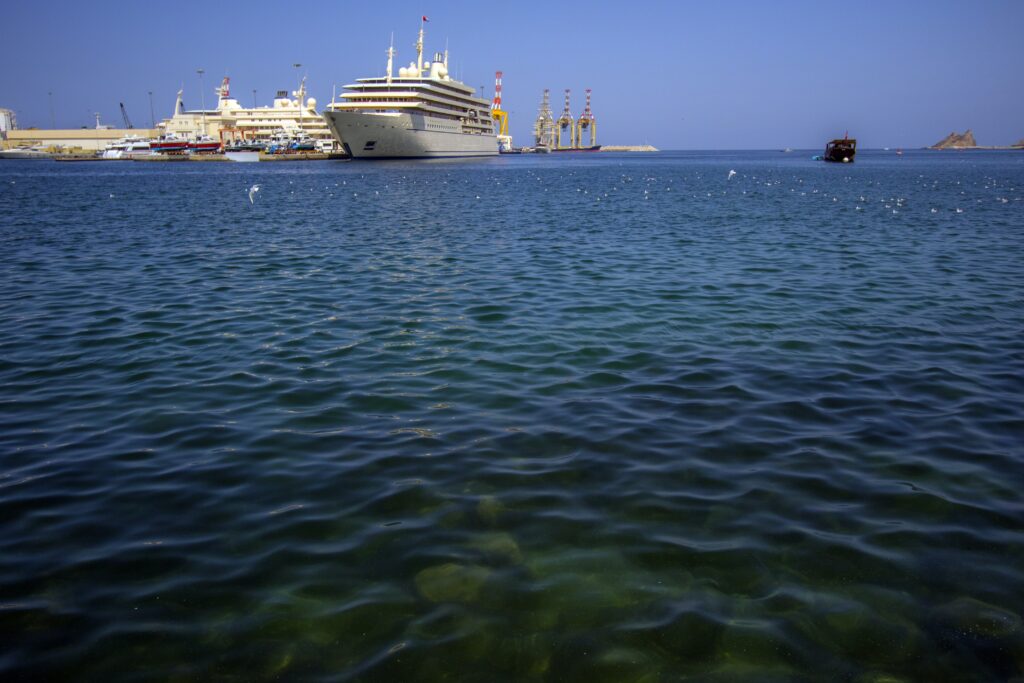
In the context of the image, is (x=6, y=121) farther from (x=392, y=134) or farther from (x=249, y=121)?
(x=392, y=134)

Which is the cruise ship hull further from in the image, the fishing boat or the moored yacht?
the fishing boat

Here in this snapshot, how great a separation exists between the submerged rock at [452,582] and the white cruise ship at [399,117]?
288ft

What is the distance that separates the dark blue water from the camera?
3.89 metres

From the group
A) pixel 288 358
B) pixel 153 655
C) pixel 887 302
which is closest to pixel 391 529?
pixel 153 655

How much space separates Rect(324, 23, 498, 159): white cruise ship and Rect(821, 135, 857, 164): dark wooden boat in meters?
61.8

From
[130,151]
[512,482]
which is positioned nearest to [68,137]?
[130,151]

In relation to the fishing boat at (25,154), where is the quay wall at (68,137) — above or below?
above

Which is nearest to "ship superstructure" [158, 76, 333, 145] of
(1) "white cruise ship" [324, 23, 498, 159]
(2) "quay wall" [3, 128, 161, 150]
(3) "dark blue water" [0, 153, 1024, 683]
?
(2) "quay wall" [3, 128, 161, 150]

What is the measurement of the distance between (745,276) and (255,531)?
12.9 m

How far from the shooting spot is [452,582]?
14.4 feet

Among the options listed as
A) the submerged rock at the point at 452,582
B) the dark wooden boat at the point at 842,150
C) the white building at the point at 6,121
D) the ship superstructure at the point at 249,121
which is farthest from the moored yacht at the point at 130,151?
the submerged rock at the point at 452,582

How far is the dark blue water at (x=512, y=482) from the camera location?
3.89 metres

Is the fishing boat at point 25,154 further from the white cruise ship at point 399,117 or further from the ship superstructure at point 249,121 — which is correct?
the white cruise ship at point 399,117

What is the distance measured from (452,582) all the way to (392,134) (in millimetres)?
93309
